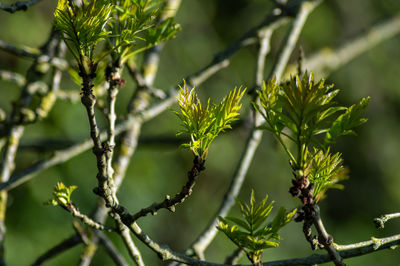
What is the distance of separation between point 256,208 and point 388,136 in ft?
12.5

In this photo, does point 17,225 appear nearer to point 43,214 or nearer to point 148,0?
point 43,214

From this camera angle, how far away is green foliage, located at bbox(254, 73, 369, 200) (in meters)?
0.49

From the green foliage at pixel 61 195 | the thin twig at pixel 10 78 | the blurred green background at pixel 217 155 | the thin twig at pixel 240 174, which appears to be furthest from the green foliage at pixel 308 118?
the blurred green background at pixel 217 155

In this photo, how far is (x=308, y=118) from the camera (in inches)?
19.8

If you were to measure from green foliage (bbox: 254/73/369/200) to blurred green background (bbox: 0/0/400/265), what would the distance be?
1908 mm

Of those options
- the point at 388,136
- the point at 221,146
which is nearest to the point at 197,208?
the point at 221,146

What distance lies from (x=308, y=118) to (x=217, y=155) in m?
3.02

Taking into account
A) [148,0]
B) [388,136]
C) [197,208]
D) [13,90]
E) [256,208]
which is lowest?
[388,136]

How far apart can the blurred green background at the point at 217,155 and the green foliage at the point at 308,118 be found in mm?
1908

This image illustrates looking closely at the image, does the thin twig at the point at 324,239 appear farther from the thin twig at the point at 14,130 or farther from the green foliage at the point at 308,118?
the thin twig at the point at 14,130

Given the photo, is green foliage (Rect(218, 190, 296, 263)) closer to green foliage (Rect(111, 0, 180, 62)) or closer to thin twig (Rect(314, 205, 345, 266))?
thin twig (Rect(314, 205, 345, 266))

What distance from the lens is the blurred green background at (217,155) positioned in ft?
8.16

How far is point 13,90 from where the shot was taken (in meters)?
2.73

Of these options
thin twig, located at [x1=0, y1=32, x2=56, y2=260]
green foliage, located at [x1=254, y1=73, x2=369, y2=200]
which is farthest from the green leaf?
thin twig, located at [x1=0, y1=32, x2=56, y2=260]
